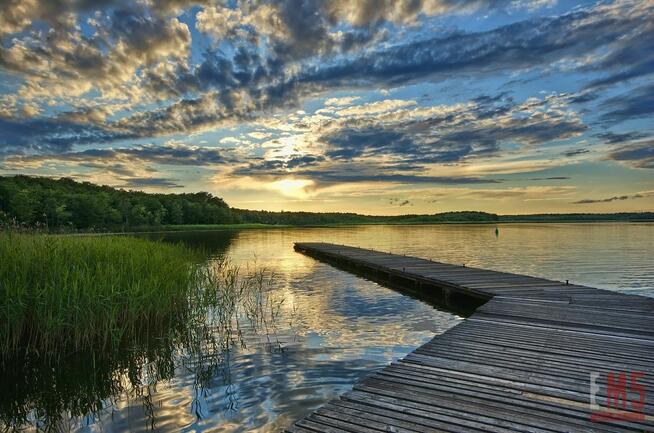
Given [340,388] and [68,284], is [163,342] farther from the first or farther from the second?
[340,388]

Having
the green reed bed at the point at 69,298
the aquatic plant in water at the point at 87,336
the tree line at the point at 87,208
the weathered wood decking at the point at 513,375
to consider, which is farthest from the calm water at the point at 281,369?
the tree line at the point at 87,208

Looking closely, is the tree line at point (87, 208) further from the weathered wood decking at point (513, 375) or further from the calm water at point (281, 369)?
the weathered wood decking at point (513, 375)

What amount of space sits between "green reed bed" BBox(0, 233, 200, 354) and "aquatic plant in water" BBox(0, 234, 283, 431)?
24 mm

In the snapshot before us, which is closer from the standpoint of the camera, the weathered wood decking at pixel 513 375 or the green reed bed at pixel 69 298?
A: the weathered wood decking at pixel 513 375

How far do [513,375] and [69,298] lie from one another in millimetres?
8208

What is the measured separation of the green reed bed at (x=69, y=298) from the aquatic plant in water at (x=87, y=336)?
24mm

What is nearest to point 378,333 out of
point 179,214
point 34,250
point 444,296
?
point 444,296

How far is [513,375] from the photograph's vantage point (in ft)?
18.5

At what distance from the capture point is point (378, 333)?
10.8 metres

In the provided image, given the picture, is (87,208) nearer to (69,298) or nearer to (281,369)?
(69,298)

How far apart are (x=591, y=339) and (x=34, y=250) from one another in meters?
12.3

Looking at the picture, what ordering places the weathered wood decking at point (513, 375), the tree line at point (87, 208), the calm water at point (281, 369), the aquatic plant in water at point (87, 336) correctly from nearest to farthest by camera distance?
the weathered wood decking at point (513, 375) → the calm water at point (281, 369) → the aquatic plant in water at point (87, 336) → the tree line at point (87, 208)

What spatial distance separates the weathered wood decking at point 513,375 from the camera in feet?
14.1

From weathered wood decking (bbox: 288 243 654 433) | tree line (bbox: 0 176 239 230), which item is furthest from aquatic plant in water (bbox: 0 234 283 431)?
tree line (bbox: 0 176 239 230)
